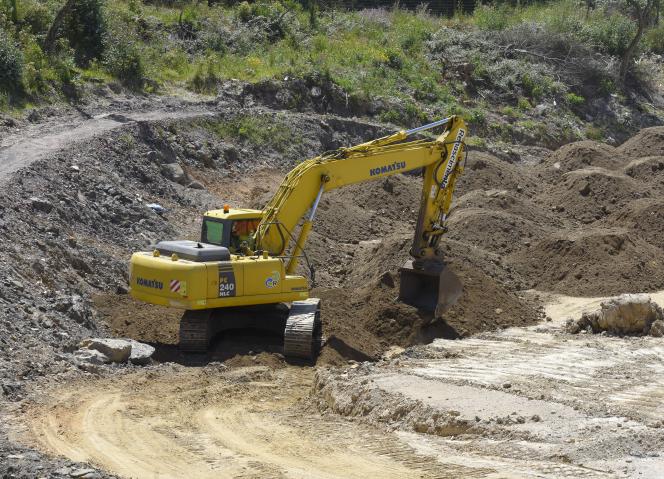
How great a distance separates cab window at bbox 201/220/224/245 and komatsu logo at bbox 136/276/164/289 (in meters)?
1.26

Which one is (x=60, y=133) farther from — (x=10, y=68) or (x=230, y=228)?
(x=230, y=228)

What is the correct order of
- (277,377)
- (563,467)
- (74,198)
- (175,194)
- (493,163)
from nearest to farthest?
(563,467)
(277,377)
(74,198)
(175,194)
(493,163)

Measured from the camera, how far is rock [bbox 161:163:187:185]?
79.2 feet

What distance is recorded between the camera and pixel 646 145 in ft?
109

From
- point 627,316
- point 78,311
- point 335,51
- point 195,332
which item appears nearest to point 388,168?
point 195,332

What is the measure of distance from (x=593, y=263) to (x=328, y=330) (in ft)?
23.6

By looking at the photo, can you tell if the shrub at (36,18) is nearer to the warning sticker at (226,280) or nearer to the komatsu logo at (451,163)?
the komatsu logo at (451,163)

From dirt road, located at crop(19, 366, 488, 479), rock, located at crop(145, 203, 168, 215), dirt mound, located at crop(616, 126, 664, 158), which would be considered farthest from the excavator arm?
dirt mound, located at crop(616, 126, 664, 158)

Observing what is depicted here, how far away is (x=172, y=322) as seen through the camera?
16547mm

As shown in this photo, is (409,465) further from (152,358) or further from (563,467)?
(152,358)

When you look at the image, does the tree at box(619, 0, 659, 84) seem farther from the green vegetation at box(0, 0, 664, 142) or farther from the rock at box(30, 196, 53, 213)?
the rock at box(30, 196, 53, 213)

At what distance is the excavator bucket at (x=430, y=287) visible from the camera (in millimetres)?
17469

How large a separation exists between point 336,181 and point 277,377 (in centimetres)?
326

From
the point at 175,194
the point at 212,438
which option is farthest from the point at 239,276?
the point at 175,194
